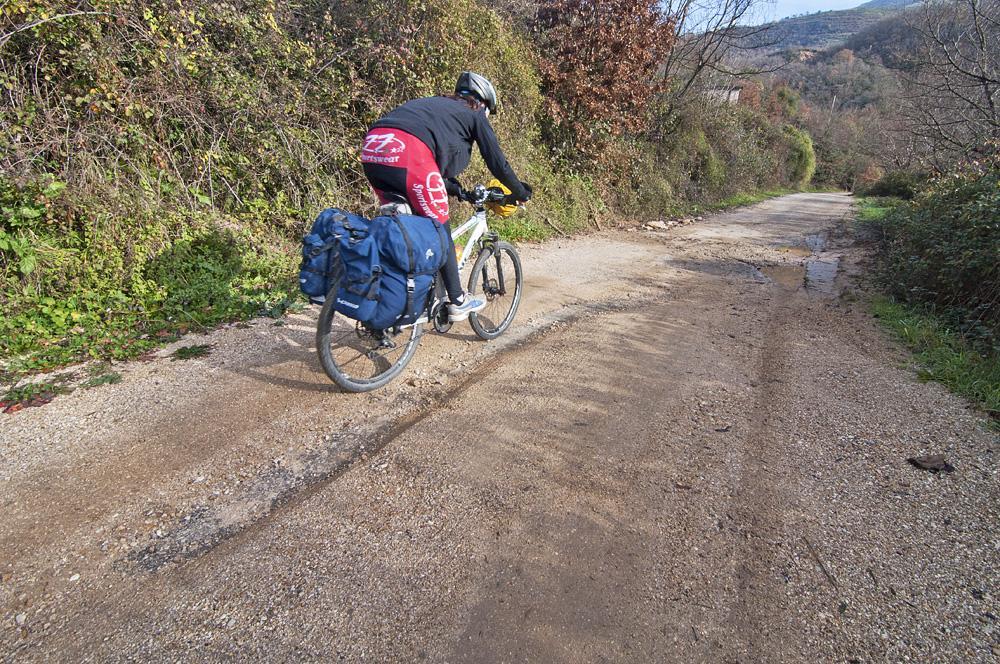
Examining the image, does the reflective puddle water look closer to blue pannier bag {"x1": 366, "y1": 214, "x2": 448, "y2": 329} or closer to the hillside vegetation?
the hillside vegetation

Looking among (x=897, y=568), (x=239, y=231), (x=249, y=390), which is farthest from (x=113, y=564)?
(x=239, y=231)

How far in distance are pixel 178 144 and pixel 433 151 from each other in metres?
3.49

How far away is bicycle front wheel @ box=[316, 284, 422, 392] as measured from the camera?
3.01 m

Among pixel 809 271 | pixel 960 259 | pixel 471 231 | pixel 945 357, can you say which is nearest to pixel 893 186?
pixel 809 271

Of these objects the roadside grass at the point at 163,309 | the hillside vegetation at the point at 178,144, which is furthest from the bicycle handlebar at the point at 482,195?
the hillside vegetation at the point at 178,144

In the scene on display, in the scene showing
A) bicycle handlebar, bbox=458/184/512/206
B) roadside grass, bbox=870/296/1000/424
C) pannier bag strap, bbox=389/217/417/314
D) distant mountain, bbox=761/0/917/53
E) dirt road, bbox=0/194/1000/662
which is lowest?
dirt road, bbox=0/194/1000/662

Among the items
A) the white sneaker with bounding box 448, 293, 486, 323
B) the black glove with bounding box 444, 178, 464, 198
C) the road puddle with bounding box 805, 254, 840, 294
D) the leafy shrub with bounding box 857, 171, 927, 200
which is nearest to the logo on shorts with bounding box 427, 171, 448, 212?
the black glove with bounding box 444, 178, 464, 198

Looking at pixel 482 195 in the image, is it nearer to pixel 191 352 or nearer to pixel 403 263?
pixel 403 263

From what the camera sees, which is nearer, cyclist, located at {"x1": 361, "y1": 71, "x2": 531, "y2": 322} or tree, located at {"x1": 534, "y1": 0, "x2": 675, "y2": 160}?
cyclist, located at {"x1": 361, "y1": 71, "x2": 531, "y2": 322}

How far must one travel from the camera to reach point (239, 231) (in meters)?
4.98

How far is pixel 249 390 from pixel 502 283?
2266 mm

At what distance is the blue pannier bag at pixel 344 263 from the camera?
2.82m

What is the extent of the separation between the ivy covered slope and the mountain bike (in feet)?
5.33

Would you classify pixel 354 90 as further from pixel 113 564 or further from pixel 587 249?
pixel 113 564
